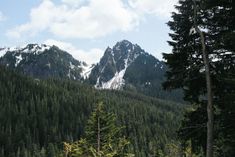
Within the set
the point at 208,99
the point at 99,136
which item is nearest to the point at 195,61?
the point at 208,99

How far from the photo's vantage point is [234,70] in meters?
19.6

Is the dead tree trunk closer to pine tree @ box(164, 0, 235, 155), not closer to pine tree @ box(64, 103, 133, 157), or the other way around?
pine tree @ box(164, 0, 235, 155)

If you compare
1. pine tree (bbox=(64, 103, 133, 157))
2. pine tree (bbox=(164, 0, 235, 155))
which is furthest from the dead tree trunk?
pine tree (bbox=(64, 103, 133, 157))

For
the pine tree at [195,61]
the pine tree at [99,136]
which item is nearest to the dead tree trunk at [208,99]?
the pine tree at [195,61]

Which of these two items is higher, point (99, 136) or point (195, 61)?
point (195, 61)

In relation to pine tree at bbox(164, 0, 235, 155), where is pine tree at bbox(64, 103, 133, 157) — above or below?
below

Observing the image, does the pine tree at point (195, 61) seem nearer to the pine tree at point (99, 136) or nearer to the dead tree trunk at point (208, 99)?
the dead tree trunk at point (208, 99)

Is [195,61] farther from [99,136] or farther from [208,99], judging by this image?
[99,136]

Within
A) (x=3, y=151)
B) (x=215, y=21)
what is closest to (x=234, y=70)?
(x=215, y=21)

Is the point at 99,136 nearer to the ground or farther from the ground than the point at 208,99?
nearer to the ground

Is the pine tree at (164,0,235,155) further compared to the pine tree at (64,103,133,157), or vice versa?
the pine tree at (64,103,133,157)

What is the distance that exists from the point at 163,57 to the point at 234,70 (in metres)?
3.65

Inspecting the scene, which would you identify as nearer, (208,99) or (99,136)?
(208,99)

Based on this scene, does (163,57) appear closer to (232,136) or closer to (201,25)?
(201,25)
